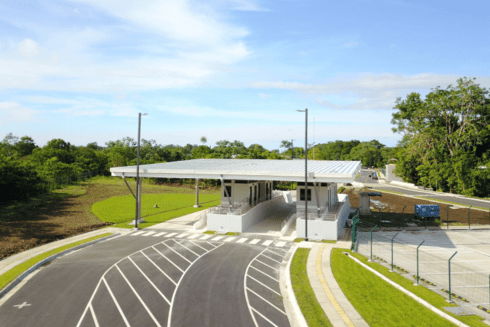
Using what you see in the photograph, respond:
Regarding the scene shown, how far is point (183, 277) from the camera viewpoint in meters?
18.4

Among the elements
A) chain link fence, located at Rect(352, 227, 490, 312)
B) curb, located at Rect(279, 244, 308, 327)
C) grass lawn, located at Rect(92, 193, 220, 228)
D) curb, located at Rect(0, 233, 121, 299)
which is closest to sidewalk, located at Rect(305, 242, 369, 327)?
curb, located at Rect(279, 244, 308, 327)

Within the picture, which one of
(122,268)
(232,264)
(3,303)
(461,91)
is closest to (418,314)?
(232,264)

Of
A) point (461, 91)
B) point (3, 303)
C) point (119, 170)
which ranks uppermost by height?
point (461, 91)

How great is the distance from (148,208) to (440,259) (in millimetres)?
33560

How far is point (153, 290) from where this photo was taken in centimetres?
1645

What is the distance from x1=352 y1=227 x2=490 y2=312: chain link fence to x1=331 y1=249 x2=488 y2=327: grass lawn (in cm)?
92

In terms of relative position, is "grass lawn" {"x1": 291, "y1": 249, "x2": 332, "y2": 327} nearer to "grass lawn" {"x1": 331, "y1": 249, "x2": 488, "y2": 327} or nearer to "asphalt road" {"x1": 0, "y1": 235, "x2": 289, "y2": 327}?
"asphalt road" {"x1": 0, "y1": 235, "x2": 289, "y2": 327}

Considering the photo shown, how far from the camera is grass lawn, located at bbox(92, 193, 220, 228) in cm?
3628

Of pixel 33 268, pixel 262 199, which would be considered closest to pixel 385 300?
pixel 33 268

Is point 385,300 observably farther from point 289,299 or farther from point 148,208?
point 148,208

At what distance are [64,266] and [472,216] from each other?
137 ft

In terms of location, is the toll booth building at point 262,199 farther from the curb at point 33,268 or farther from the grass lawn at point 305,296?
the curb at point 33,268

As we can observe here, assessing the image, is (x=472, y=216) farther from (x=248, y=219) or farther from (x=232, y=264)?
(x=232, y=264)

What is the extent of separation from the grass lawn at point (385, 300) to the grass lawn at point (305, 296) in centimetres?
160
